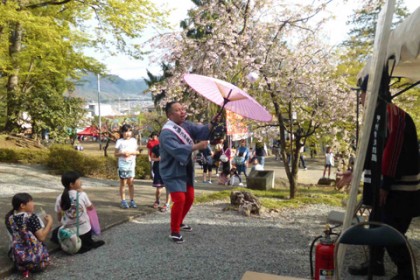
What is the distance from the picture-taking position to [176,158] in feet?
15.1

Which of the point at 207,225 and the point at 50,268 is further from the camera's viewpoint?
the point at 207,225

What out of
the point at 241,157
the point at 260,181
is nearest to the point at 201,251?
the point at 260,181

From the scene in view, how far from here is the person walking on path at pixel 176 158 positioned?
4605 millimetres

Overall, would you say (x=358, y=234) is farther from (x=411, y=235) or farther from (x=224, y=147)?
(x=224, y=147)

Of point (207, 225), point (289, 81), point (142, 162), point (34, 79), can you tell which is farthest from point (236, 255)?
point (34, 79)

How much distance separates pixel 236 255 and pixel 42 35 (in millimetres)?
10883

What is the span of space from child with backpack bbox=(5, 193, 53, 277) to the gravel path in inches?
5.2

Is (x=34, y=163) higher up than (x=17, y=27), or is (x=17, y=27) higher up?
(x=17, y=27)

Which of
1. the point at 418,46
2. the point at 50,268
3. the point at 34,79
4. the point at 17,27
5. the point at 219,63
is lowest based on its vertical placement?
the point at 50,268

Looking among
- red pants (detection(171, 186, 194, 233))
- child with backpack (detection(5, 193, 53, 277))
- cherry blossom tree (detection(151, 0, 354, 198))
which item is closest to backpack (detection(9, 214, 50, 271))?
child with backpack (detection(5, 193, 53, 277))

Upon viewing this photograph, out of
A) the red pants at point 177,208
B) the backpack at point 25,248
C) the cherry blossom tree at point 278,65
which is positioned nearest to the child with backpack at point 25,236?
the backpack at point 25,248

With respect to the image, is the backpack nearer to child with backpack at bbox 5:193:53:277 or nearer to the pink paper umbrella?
child with backpack at bbox 5:193:53:277

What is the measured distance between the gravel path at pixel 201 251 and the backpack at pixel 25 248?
12 centimetres

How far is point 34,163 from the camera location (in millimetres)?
14016
